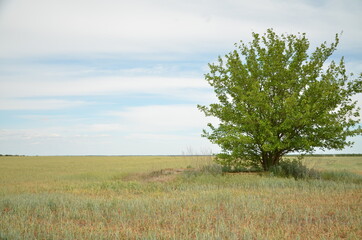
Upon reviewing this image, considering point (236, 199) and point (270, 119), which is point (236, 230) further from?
point (270, 119)

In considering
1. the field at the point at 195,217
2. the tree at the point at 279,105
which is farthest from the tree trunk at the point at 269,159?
the field at the point at 195,217

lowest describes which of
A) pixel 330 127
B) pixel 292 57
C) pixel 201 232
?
pixel 201 232

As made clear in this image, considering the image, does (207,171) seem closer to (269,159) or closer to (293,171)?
(269,159)

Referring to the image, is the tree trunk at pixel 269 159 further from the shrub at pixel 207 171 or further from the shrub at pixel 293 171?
the shrub at pixel 207 171

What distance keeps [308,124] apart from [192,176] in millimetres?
7801

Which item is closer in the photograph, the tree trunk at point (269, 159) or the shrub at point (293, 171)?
the shrub at point (293, 171)

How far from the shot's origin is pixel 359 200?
39.5 feet

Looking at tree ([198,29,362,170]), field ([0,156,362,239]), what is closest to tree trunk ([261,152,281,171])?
tree ([198,29,362,170])

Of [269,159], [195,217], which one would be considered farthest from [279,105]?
[195,217]

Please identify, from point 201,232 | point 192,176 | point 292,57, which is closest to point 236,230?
point 201,232

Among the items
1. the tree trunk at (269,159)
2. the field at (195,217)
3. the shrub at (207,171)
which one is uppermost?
the tree trunk at (269,159)

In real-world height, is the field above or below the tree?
below

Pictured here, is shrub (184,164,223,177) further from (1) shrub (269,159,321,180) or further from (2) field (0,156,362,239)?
(2) field (0,156,362,239)

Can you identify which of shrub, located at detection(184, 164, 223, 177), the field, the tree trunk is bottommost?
Answer: the field
